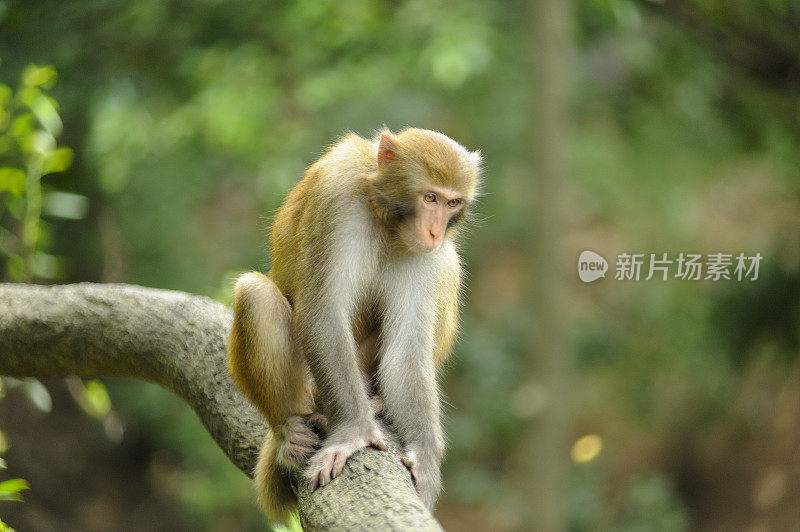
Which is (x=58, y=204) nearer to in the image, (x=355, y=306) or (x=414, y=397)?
(x=355, y=306)

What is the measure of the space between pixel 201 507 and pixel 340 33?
506cm

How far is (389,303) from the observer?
434cm

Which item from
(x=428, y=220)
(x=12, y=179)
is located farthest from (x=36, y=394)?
(x=428, y=220)

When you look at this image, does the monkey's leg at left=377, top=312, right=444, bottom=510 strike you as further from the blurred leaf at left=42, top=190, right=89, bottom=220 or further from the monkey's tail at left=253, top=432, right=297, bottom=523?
the blurred leaf at left=42, top=190, right=89, bottom=220

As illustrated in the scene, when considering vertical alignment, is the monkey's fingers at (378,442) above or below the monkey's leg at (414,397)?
below

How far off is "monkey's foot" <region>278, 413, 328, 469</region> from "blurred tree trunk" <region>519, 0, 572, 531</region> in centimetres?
369

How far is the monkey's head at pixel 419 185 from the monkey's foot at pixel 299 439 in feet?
3.21

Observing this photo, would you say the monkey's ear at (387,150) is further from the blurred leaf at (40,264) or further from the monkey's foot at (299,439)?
the blurred leaf at (40,264)

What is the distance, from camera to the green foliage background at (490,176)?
8047 mm

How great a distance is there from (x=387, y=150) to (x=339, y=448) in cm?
148

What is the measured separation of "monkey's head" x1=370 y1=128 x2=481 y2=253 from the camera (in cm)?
417

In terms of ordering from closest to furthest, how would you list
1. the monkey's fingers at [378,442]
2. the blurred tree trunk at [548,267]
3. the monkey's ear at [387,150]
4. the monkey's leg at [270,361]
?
the monkey's fingers at [378,442] → the monkey's leg at [270,361] → the monkey's ear at [387,150] → the blurred tree trunk at [548,267]

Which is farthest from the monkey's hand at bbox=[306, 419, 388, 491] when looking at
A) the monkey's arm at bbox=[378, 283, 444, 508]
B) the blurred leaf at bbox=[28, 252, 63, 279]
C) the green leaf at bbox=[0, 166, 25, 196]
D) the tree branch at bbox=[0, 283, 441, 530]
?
the blurred leaf at bbox=[28, 252, 63, 279]

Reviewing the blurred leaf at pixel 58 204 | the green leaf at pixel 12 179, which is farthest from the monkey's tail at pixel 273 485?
the blurred leaf at pixel 58 204
